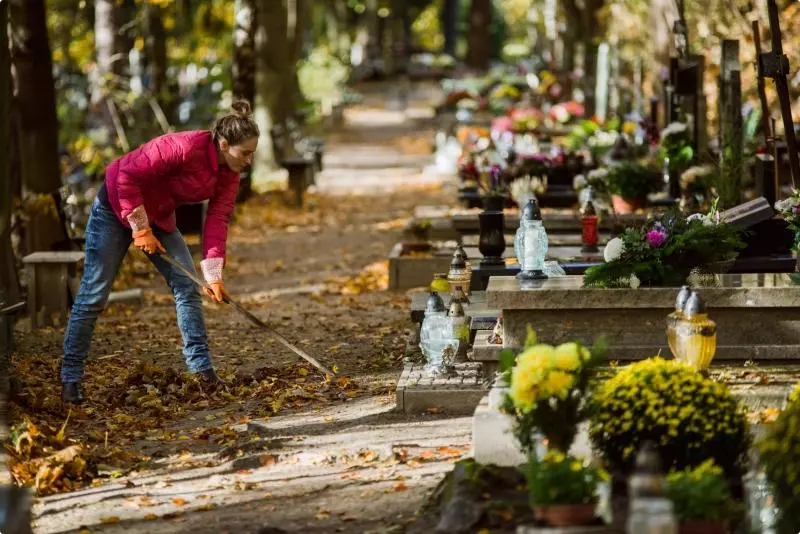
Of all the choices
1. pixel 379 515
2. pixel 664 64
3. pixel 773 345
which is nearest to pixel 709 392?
pixel 379 515

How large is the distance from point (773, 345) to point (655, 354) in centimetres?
66

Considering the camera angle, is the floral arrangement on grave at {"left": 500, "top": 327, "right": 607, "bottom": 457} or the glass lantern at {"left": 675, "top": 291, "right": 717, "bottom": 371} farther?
the glass lantern at {"left": 675, "top": 291, "right": 717, "bottom": 371}

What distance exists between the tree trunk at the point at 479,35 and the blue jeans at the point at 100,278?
50351mm

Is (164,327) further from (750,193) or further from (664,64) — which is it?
(664,64)

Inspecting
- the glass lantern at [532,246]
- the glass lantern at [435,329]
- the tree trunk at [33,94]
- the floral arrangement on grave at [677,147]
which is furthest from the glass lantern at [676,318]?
the tree trunk at [33,94]

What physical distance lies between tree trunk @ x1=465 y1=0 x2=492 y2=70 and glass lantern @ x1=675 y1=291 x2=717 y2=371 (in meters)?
52.3

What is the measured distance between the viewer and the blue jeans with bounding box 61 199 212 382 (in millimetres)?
9430

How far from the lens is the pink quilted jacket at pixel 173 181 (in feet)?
30.3

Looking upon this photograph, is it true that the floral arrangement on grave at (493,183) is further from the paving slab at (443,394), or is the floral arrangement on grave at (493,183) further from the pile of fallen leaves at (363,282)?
the paving slab at (443,394)

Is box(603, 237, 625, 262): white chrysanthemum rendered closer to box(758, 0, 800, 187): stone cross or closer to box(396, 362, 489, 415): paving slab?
box(396, 362, 489, 415): paving slab

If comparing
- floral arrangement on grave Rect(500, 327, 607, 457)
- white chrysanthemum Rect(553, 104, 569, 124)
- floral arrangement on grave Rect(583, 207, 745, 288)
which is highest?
white chrysanthemum Rect(553, 104, 569, 124)

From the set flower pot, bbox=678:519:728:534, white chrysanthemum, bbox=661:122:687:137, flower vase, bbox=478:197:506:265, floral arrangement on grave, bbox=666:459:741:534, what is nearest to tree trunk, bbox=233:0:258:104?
white chrysanthemum, bbox=661:122:687:137

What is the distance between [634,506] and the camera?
16.6 ft

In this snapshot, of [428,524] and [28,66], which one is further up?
[28,66]
